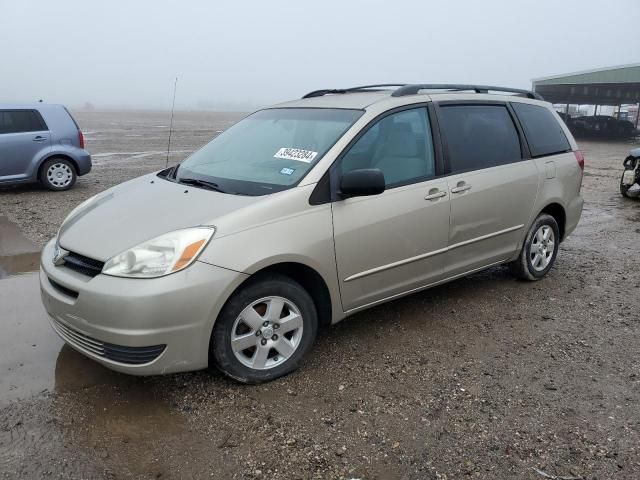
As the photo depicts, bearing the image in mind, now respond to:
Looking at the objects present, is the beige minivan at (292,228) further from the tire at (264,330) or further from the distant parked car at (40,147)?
the distant parked car at (40,147)

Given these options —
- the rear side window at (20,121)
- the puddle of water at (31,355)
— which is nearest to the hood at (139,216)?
the puddle of water at (31,355)

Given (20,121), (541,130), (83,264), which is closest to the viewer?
(83,264)

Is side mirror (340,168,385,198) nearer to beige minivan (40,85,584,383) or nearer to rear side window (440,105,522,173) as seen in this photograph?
beige minivan (40,85,584,383)

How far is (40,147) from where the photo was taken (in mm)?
9930

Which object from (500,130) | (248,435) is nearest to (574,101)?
(500,130)

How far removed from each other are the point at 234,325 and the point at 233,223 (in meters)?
0.59

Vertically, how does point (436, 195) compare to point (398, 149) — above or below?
below

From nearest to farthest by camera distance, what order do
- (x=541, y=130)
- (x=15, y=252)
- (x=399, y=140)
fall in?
(x=399, y=140), (x=541, y=130), (x=15, y=252)

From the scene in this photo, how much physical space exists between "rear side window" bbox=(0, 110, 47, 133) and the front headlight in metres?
8.18

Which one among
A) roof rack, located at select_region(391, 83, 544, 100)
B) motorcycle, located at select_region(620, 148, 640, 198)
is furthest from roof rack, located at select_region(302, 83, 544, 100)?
motorcycle, located at select_region(620, 148, 640, 198)

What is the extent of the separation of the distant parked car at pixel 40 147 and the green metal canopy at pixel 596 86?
2710cm

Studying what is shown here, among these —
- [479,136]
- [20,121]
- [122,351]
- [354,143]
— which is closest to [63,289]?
[122,351]

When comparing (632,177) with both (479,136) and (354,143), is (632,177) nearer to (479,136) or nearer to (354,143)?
(479,136)

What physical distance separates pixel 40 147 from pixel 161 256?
325 inches
